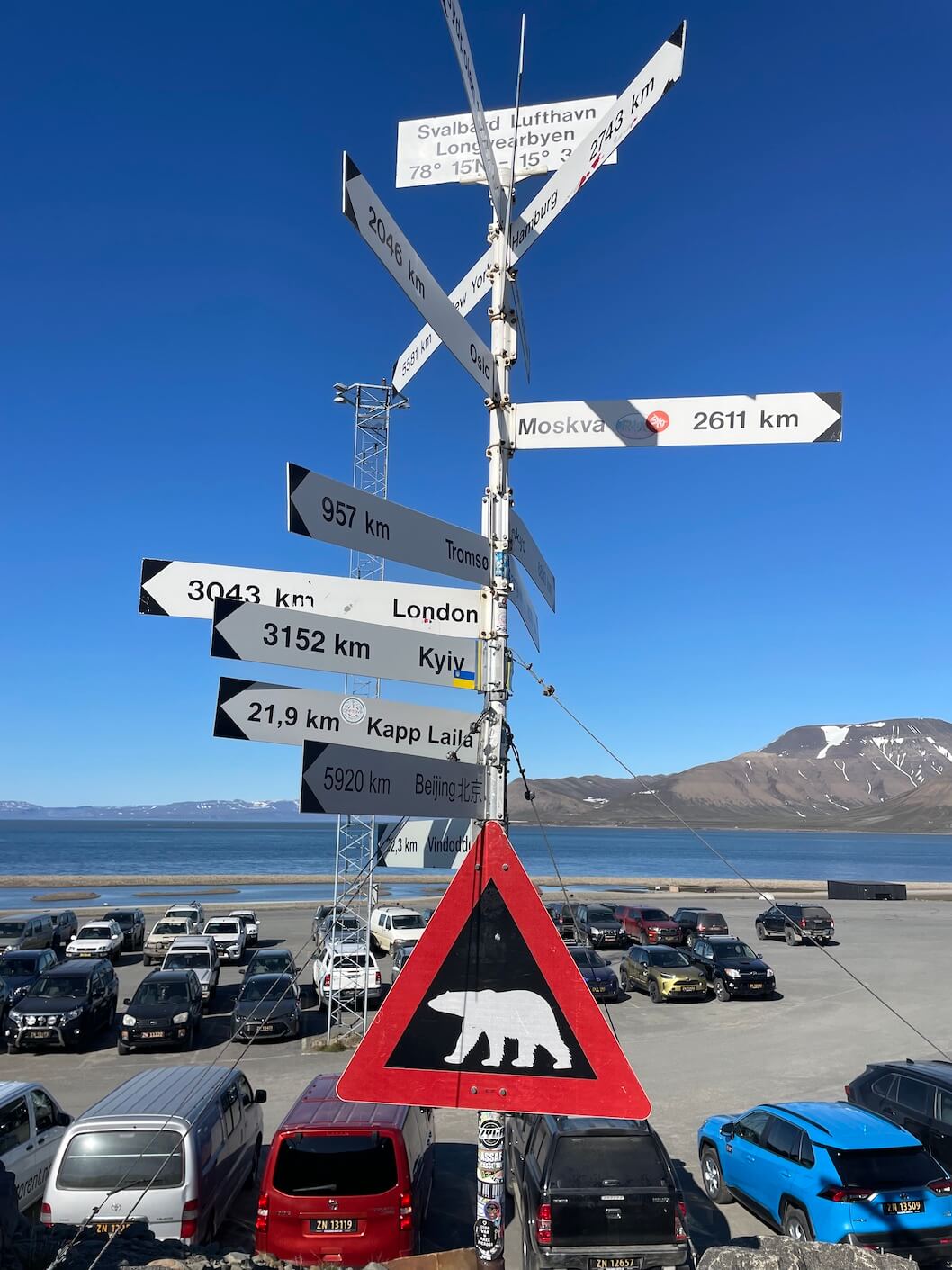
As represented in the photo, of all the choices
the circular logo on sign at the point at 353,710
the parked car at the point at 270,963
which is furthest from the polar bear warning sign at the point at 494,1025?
the parked car at the point at 270,963

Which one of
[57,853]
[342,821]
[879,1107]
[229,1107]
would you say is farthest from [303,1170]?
[57,853]

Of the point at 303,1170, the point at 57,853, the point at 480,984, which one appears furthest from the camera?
the point at 57,853

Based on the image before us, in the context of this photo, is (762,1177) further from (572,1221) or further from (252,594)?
(252,594)

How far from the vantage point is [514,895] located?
10.9ft

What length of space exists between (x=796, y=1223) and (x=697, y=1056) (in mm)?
8661

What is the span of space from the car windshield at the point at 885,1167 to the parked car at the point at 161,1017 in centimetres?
1371

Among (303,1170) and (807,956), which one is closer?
(303,1170)

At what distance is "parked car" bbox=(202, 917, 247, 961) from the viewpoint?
29.3 m

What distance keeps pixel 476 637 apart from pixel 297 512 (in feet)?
3.62

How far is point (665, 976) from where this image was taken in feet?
74.6

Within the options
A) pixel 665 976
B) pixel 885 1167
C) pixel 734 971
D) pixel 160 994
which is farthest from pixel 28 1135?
pixel 734 971

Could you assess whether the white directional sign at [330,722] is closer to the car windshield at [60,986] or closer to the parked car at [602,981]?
the car windshield at [60,986]

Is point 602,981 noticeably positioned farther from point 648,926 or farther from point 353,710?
point 353,710

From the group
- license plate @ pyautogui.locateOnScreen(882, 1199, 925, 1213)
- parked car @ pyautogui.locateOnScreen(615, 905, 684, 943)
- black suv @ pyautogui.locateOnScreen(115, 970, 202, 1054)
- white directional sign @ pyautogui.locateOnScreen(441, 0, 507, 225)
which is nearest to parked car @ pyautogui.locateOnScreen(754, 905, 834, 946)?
parked car @ pyautogui.locateOnScreen(615, 905, 684, 943)
